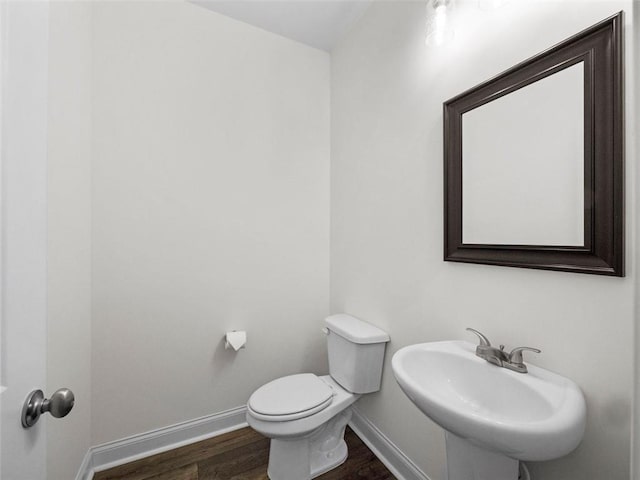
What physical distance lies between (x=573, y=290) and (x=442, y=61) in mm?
1028

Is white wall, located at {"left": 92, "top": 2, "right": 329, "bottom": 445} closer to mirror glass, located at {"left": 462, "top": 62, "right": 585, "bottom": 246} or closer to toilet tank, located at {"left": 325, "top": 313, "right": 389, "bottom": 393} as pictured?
toilet tank, located at {"left": 325, "top": 313, "right": 389, "bottom": 393}

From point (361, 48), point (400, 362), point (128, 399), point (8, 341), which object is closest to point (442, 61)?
point (361, 48)

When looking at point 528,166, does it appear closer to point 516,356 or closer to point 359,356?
point 516,356

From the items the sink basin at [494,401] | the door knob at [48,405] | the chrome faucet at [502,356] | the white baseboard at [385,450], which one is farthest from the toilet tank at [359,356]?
the door knob at [48,405]

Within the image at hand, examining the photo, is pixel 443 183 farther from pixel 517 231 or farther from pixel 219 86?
pixel 219 86

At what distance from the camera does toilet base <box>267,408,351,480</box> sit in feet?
4.56

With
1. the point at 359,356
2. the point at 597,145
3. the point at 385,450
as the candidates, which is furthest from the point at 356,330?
the point at 597,145

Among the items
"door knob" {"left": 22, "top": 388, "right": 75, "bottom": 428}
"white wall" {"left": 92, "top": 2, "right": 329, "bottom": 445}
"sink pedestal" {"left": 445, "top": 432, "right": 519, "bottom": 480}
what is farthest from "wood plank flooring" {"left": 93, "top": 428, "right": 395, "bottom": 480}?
"door knob" {"left": 22, "top": 388, "right": 75, "bottom": 428}

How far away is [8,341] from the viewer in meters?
0.48

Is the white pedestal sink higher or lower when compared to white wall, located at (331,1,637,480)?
lower

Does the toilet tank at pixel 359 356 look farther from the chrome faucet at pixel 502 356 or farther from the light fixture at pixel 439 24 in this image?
the light fixture at pixel 439 24

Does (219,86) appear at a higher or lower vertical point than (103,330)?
higher

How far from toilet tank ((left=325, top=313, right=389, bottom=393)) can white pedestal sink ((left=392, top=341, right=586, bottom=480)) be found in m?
0.48

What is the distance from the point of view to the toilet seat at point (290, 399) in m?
1.33
